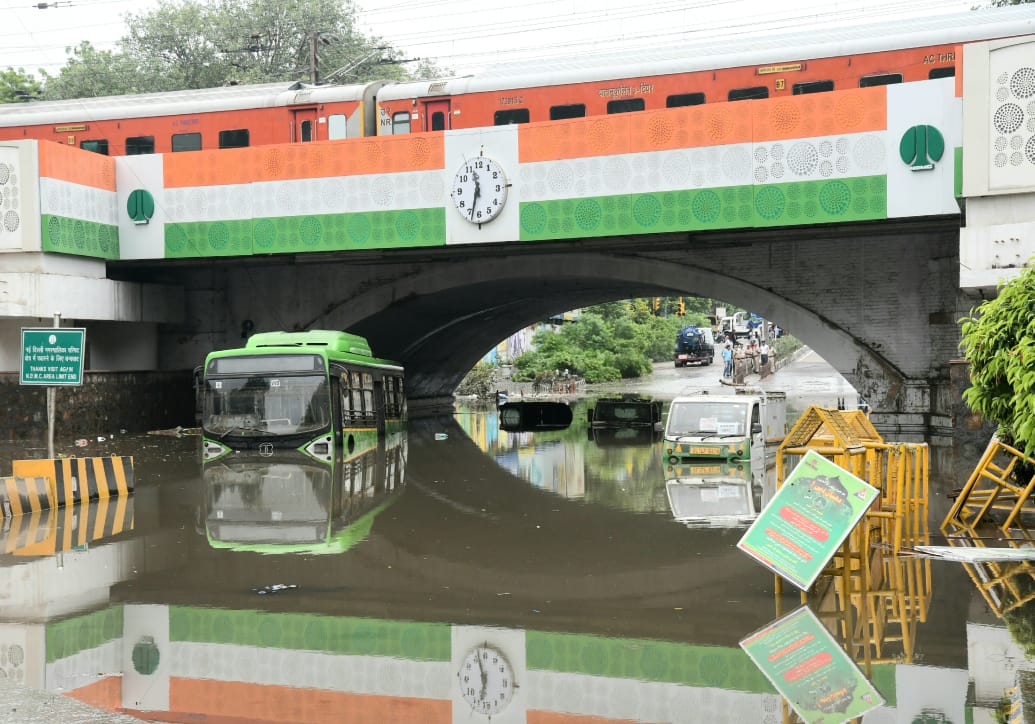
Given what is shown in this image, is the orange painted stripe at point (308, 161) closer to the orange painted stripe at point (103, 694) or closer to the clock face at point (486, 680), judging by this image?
the clock face at point (486, 680)

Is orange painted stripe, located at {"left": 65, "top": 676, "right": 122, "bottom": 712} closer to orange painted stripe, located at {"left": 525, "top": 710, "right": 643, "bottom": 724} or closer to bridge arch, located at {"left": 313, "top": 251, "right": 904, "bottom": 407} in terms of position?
orange painted stripe, located at {"left": 525, "top": 710, "right": 643, "bottom": 724}

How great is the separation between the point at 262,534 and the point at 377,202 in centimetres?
1787

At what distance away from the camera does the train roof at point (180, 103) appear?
30734 mm

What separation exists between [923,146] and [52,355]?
1822 cm

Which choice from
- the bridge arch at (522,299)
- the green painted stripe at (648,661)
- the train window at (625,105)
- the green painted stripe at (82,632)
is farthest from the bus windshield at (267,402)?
the green painted stripe at (648,661)

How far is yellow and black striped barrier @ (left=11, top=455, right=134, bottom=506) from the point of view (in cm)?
1617

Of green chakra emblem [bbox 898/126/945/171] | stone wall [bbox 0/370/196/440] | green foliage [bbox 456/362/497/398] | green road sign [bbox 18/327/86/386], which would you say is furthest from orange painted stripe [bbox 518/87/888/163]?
green foliage [bbox 456/362/497/398]

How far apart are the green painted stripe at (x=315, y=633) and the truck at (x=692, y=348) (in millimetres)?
72369

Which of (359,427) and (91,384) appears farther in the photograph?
(91,384)

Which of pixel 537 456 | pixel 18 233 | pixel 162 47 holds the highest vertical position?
pixel 162 47

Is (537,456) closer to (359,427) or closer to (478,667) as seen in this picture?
(359,427)

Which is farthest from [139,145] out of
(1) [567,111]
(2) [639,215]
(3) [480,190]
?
(2) [639,215]

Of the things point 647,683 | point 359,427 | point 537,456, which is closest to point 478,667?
point 647,683

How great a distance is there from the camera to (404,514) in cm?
1535
